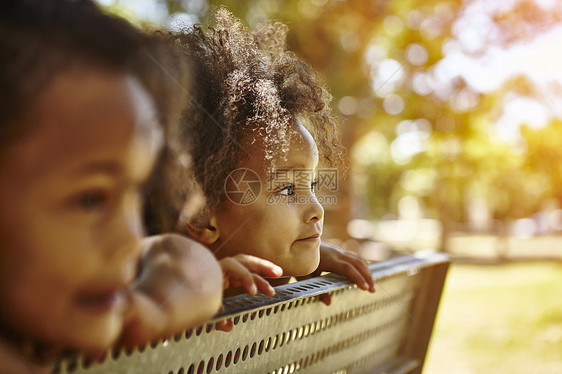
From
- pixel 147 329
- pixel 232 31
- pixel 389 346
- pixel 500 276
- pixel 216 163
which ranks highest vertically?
pixel 232 31

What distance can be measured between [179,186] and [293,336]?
0.43 metres

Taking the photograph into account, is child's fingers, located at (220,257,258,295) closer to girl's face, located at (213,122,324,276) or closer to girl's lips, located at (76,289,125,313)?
girl's lips, located at (76,289,125,313)

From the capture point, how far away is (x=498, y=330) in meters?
4.82

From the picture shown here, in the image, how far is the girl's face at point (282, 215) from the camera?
162 centimetres

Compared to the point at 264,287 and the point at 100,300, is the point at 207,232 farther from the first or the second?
the point at 100,300

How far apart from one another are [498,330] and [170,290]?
468 centimetres

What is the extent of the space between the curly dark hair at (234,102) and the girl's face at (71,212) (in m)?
0.76

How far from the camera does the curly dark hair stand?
1.61 meters

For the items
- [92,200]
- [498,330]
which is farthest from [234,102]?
[498,330]

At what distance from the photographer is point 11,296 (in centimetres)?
67

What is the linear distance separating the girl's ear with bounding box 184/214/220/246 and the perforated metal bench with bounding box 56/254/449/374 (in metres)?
0.44

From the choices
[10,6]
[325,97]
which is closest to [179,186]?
[10,6]

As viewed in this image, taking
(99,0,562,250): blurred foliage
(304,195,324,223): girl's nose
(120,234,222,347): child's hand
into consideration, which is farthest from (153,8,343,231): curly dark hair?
(99,0,562,250): blurred foliage

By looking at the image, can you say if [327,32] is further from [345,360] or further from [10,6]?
[10,6]
